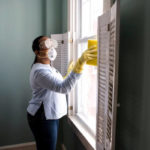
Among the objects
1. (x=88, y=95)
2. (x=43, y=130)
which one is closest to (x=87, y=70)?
(x=88, y=95)

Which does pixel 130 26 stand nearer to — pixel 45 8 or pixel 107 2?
pixel 107 2

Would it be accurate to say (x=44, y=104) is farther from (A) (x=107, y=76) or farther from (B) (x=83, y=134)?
(A) (x=107, y=76)

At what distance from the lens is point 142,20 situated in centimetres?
98

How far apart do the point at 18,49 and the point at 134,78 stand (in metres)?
2.10

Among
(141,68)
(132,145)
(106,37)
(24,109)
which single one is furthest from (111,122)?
(24,109)

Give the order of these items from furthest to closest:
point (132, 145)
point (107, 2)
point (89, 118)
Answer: point (89, 118)
point (107, 2)
point (132, 145)

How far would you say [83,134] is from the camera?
180 centimetres

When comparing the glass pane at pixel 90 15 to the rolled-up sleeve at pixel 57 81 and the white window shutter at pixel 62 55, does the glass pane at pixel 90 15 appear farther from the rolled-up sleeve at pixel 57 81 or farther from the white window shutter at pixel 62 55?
the rolled-up sleeve at pixel 57 81

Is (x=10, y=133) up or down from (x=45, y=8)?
down

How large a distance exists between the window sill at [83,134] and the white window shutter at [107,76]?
0.33m

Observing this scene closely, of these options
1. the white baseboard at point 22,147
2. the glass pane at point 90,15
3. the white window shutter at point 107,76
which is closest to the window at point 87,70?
the glass pane at point 90,15

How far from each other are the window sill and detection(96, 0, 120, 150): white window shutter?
33 cm

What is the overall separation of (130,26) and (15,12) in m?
2.06

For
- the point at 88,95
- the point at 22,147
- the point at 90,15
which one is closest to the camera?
the point at 90,15
